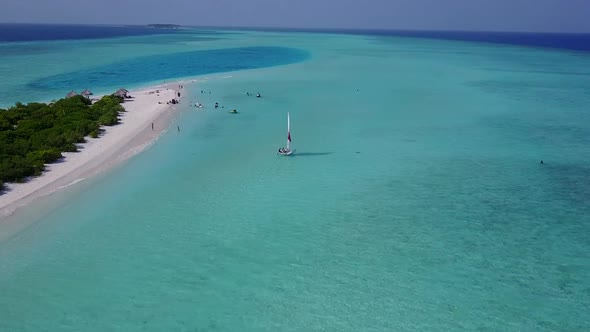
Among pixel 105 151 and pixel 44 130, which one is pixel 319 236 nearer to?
pixel 105 151

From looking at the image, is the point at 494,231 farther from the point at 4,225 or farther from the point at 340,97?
the point at 340,97

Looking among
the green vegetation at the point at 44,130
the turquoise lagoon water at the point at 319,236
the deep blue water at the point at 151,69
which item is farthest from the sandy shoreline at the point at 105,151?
the deep blue water at the point at 151,69

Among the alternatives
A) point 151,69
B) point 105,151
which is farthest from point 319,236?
point 151,69

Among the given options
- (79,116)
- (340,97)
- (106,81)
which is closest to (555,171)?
(340,97)

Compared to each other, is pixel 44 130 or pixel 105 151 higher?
pixel 44 130

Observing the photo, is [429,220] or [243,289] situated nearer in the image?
[243,289]

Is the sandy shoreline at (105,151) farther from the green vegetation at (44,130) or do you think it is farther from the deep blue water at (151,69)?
the deep blue water at (151,69)
